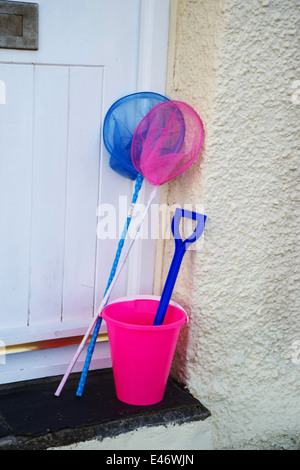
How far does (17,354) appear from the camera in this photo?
1.75 m

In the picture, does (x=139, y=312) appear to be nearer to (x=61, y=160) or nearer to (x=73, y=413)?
(x=73, y=413)

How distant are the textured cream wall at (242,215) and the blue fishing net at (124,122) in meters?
0.13

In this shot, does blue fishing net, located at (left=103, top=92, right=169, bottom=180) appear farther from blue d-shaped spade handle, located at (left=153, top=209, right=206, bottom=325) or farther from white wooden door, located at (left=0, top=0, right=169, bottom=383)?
blue d-shaped spade handle, located at (left=153, top=209, right=206, bottom=325)

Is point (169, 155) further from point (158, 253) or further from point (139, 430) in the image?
point (139, 430)

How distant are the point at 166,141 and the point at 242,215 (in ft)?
1.08

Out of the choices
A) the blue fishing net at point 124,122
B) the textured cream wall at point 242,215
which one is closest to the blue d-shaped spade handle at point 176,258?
the textured cream wall at point 242,215

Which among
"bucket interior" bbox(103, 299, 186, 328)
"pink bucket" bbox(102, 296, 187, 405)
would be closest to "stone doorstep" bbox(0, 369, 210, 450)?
"pink bucket" bbox(102, 296, 187, 405)

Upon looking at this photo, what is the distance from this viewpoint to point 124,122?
1701mm

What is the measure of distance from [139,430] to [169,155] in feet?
2.66

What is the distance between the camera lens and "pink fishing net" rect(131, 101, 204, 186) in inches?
65.0

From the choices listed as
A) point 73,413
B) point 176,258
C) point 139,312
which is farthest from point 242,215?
point 73,413

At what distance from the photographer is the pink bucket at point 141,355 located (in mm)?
1593
